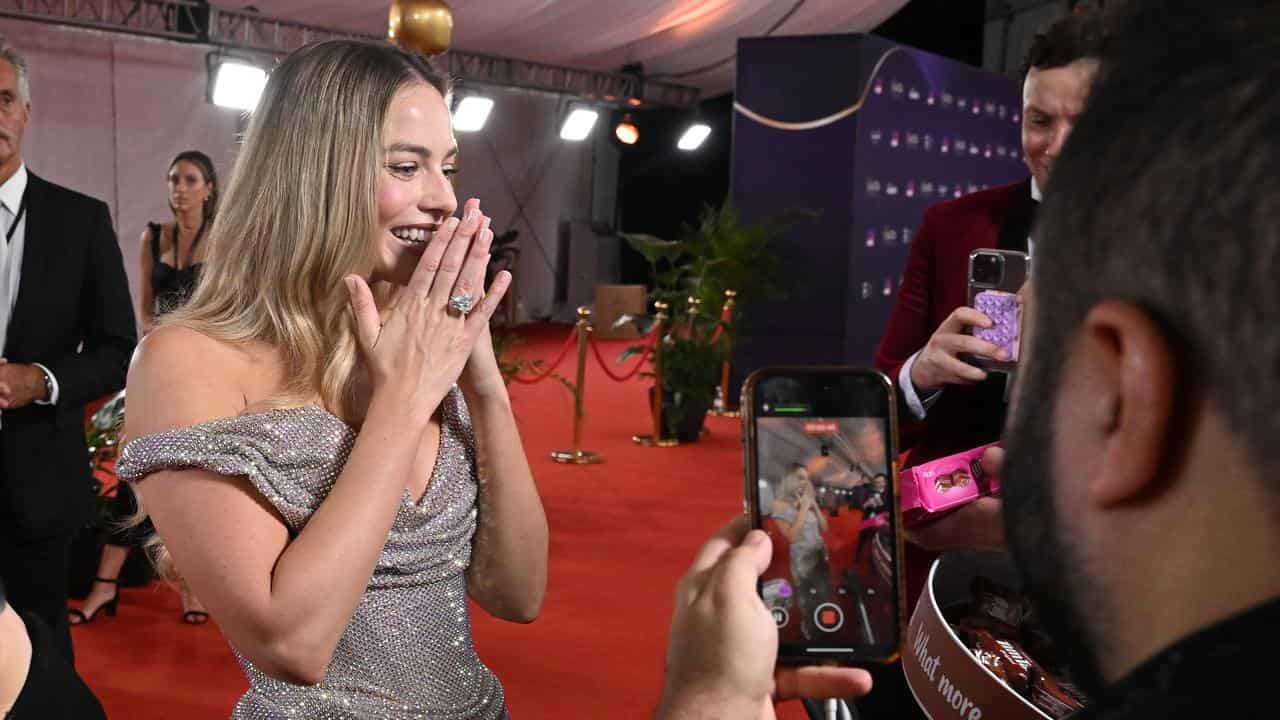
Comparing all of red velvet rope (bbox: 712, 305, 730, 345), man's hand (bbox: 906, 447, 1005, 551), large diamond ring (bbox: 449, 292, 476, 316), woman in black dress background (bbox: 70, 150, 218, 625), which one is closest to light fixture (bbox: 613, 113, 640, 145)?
red velvet rope (bbox: 712, 305, 730, 345)

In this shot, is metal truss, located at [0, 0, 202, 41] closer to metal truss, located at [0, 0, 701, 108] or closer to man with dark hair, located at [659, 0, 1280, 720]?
metal truss, located at [0, 0, 701, 108]

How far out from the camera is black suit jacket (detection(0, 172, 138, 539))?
269 centimetres

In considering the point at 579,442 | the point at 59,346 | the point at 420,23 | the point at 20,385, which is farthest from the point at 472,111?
the point at 20,385

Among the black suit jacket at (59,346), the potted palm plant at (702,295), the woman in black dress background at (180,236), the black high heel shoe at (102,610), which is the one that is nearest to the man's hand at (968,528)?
the black suit jacket at (59,346)

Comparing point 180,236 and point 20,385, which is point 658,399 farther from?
point 20,385

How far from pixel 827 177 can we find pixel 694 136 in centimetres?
698

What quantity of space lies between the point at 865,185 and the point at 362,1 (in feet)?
17.4

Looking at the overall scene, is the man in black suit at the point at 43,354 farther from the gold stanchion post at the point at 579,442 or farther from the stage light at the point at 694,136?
the stage light at the point at 694,136

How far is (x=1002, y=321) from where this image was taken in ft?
5.18

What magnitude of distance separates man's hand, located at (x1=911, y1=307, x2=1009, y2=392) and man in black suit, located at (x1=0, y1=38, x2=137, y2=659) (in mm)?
2066

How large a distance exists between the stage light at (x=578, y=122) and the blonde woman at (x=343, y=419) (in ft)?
47.6

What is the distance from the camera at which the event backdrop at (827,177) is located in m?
9.44

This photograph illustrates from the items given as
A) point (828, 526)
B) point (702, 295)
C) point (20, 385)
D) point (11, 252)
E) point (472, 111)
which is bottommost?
point (20, 385)

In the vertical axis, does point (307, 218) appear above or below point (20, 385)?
above
